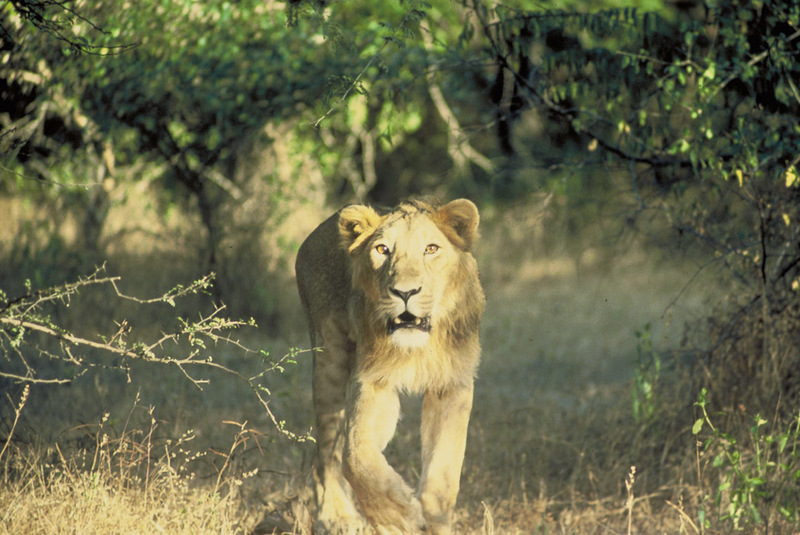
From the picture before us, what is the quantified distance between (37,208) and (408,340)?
621 cm

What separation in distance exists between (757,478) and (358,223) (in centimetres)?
212

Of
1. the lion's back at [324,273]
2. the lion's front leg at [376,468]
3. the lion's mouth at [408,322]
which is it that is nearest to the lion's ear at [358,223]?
the lion's back at [324,273]

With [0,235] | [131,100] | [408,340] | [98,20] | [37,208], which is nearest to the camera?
[408,340]

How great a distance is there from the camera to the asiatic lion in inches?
169

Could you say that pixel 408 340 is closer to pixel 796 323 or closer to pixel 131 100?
pixel 796 323

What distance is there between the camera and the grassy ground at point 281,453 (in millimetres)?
4289

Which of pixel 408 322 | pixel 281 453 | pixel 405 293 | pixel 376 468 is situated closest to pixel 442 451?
pixel 376 468

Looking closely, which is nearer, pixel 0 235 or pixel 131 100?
pixel 131 100

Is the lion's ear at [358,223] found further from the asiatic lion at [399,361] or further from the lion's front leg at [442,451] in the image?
the lion's front leg at [442,451]

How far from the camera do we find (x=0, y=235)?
10.1 m

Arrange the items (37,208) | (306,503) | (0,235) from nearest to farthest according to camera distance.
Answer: (306,503), (37,208), (0,235)

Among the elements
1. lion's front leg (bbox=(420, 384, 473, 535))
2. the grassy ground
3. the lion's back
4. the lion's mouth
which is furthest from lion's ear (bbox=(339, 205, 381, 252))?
the grassy ground

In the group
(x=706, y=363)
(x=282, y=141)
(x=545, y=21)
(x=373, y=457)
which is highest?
(x=545, y=21)

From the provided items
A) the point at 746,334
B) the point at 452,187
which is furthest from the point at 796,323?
the point at 452,187
